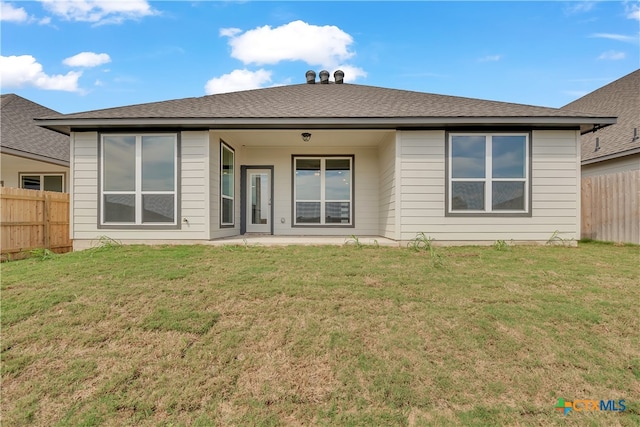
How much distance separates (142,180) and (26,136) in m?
6.74

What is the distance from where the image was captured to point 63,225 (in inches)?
334

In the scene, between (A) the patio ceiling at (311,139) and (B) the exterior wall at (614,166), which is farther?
(B) the exterior wall at (614,166)

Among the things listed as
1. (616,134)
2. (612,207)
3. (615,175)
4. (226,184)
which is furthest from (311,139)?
(616,134)

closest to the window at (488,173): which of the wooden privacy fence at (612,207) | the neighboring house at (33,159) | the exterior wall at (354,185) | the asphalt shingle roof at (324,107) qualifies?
the asphalt shingle roof at (324,107)

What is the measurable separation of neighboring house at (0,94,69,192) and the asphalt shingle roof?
4.38 metres

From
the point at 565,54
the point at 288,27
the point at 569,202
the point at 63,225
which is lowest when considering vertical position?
the point at 63,225

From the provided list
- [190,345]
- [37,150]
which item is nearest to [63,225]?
[37,150]

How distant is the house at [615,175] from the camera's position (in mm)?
8047

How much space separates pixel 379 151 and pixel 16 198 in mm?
8759

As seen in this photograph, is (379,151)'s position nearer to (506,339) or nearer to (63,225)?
(506,339)

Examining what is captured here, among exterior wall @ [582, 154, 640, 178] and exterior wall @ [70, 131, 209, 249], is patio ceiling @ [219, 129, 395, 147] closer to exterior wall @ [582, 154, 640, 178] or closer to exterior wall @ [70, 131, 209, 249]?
exterior wall @ [70, 131, 209, 249]

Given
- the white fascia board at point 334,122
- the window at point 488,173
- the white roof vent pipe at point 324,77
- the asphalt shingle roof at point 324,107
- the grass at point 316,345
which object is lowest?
the grass at point 316,345

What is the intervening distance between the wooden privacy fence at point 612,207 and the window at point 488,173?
285 centimetres

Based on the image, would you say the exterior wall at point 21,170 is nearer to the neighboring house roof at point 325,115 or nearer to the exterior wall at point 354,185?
the neighboring house roof at point 325,115
